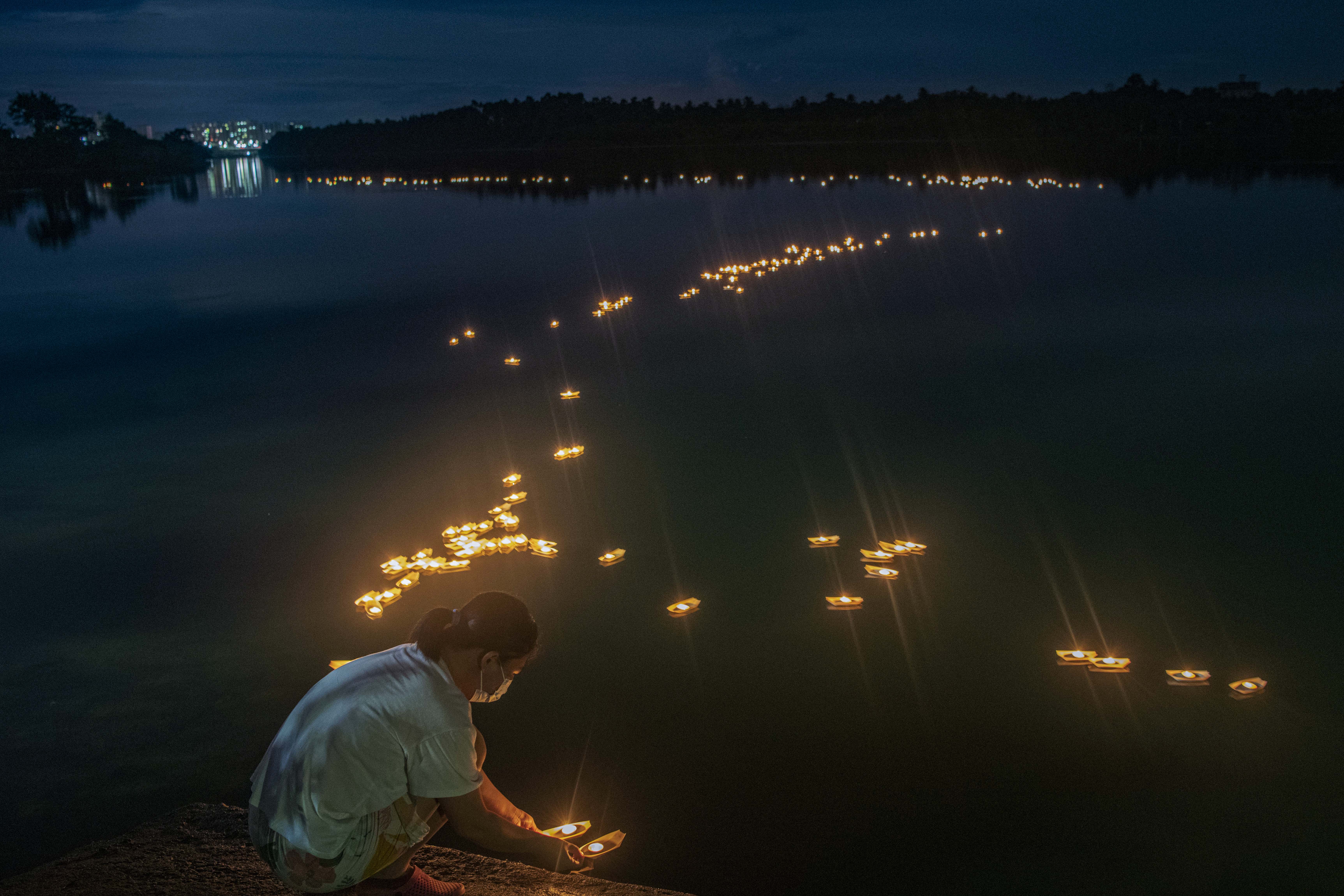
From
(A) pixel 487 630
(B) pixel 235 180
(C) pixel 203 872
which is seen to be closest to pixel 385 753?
(A) pixel 487 630

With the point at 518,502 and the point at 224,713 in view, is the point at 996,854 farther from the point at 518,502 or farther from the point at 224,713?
the point at 518,502

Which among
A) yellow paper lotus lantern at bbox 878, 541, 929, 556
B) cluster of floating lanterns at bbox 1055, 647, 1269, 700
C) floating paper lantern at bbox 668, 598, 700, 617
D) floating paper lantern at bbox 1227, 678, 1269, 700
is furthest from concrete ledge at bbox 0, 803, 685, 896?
yellow paper lotus lantern at bbox 878, 541, 929, 556

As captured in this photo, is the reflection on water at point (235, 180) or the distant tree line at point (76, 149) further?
the distant tree line at point (76, 149)

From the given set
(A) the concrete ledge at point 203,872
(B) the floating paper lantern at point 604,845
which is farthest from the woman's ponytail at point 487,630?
(B) the floating paper lantern at point 604,845

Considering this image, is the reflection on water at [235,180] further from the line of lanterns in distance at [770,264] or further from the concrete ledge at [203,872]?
the concrete ledge at [203,872]

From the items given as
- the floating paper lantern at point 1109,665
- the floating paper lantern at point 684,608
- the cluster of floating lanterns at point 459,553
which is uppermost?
the cluster of floating lanterns at point 459,553

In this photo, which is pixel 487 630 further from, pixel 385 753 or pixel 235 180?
pixel 235 180

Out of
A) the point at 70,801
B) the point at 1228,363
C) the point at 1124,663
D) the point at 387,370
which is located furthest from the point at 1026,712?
the point at 387,370
